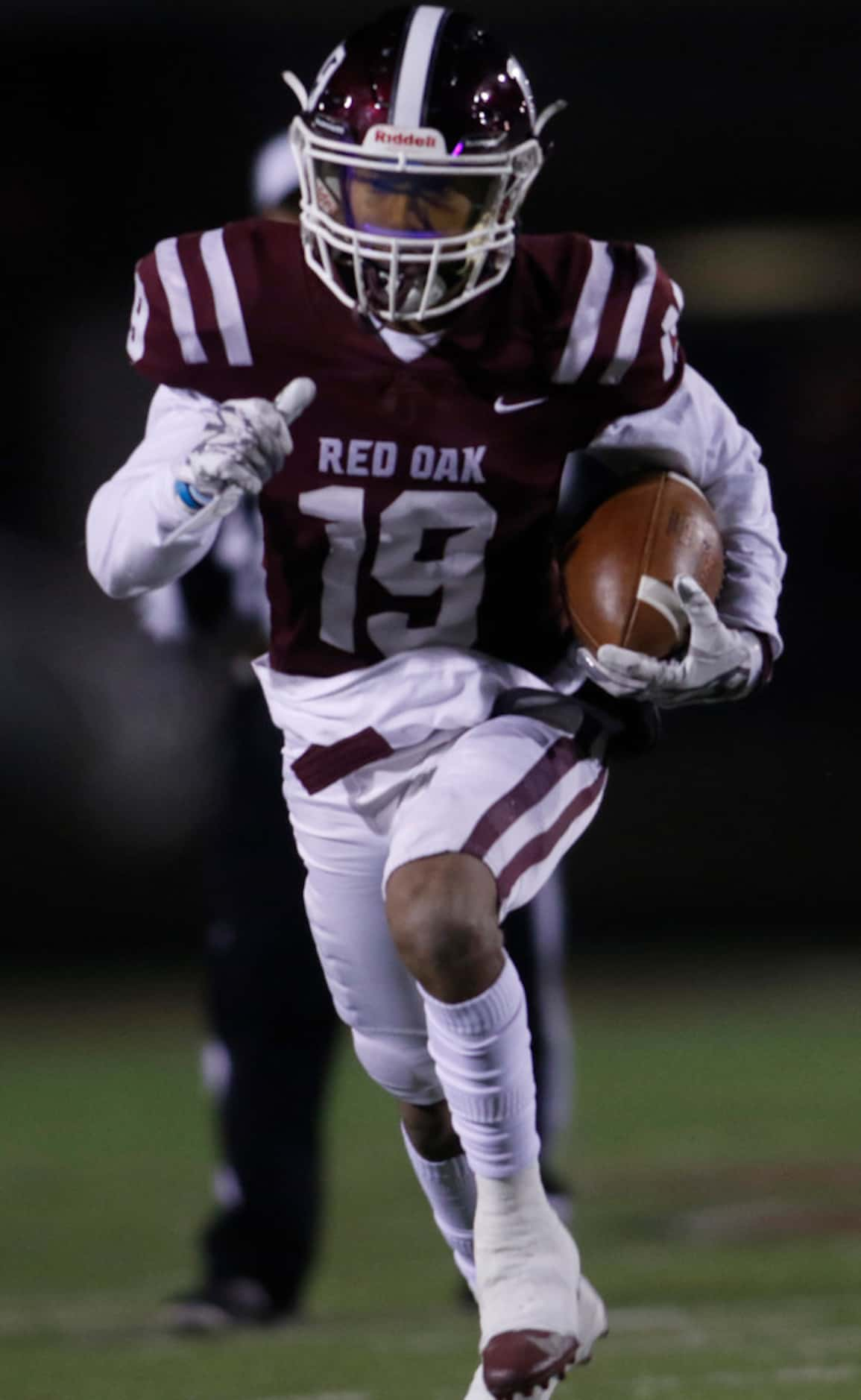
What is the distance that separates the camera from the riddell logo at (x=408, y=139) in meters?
2.42

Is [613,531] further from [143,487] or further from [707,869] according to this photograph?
[707,869]

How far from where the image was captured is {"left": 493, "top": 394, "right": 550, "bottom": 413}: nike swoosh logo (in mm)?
2561

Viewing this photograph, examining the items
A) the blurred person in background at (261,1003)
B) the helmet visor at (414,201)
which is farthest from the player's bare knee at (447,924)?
the blurred person in background at (261,1003)

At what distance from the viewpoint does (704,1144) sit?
4.86 metres

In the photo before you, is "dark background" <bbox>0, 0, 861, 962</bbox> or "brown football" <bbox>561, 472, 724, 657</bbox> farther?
"dark background" <bbox>0, 0, 861, 962</bbox>

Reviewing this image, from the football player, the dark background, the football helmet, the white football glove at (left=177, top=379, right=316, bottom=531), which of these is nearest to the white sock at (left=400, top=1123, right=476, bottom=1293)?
the football player

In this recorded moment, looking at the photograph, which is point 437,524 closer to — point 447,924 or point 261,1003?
point 447,924

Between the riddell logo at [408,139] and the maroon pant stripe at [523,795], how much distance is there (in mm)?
637

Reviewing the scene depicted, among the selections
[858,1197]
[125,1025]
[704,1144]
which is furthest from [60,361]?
[858,1197]

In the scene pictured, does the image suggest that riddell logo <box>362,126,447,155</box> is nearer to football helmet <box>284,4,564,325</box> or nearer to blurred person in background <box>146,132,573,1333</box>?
football helmet <box>284,4,564,325</box>

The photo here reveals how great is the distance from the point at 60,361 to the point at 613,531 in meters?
4.02

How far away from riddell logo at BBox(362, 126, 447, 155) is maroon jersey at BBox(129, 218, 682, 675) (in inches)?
7.7

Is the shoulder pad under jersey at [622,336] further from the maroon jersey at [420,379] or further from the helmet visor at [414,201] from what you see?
the helmet visor at [414,201]

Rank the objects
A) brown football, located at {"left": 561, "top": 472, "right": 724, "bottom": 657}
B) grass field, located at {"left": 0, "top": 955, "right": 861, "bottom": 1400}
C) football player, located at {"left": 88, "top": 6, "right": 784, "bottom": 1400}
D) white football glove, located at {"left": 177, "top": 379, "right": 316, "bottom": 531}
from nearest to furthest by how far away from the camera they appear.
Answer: white football glove, located at {"left": 177, "top": 379, "right": 316, "bottom": 531}, football player, located at {"left": 88, "top": 6, "right": 784, "bottom": 1400}, brown football, located at {"left": 561, "top": 472, "right": 724, "bottom": 657}, grass field, located at {"left": 0, "top": 955, "right": 861, "bottom": 1400}
